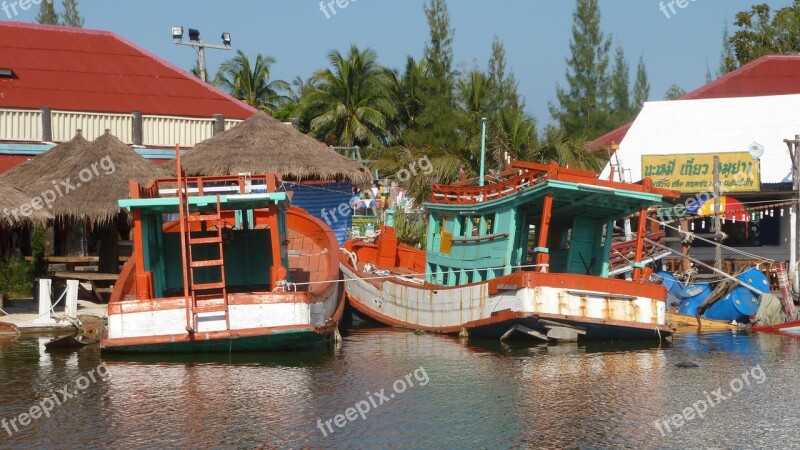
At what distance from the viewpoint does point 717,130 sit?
31.5m

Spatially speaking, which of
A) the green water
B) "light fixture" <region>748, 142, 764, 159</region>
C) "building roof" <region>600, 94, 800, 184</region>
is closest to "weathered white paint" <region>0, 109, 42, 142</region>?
Result: the green water

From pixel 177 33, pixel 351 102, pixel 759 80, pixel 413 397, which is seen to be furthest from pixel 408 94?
pixel 413 397

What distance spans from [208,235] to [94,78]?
12718mm

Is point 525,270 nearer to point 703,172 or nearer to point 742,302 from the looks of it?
point 742,302

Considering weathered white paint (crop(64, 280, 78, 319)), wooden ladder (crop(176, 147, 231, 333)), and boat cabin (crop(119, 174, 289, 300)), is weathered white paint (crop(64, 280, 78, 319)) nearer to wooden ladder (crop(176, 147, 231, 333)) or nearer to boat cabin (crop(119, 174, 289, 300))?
boat cabin (crop(119, 174, 289, 300))

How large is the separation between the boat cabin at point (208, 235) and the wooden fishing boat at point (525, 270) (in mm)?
3220

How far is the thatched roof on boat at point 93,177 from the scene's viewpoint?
2377cm

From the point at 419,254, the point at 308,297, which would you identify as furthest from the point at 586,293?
the point at 419,254

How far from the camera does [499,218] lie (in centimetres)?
2159

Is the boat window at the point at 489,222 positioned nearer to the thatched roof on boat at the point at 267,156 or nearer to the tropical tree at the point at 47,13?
the thatched roof on boat at the point at 267,156

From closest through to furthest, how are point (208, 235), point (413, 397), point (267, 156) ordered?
point (413, 397), point (208, 235), point (267, 156)

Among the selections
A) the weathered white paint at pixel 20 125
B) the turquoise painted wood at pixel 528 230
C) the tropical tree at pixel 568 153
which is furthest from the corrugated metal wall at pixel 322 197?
the weathered white paint at pixel 20 125

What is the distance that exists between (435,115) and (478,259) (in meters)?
18.3

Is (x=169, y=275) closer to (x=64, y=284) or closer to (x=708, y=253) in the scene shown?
(x=64, y=284)
